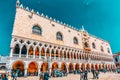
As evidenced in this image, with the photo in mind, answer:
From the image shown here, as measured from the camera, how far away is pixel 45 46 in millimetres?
23734

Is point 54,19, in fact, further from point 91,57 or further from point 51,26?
point 91,57

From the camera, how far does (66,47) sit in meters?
28.7

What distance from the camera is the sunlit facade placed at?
63.6ft

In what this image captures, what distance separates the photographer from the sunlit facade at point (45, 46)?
63.6 feet

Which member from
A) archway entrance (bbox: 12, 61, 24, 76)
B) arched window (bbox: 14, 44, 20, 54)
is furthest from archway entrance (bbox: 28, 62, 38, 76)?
arched window (bbox: 14, 44, 20, 54)

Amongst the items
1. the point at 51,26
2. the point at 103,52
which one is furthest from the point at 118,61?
the point at 51,26

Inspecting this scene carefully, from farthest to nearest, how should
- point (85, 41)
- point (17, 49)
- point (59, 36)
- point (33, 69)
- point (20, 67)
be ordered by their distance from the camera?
point (85, 41)
point (59, 36)
point (33, 69)
point (17, 49)
point (20, 67)

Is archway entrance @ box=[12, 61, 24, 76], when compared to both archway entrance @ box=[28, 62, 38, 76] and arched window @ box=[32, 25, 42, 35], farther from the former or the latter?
arched window @ box=[32, 25, 42, 35]

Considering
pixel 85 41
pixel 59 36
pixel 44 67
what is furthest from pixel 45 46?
pixel 85 41

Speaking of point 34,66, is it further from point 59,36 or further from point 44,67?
point 59,36

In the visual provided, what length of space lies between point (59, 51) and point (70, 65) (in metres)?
5.98

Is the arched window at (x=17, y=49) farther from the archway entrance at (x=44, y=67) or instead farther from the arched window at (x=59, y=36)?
the arched window at (x=59, y=36)

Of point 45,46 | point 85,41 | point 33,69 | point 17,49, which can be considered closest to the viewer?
point 17,49

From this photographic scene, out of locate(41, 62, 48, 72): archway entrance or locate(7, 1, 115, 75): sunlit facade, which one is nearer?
locate(7, 1, 115, 75): sunlit facade
